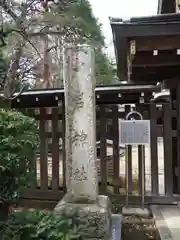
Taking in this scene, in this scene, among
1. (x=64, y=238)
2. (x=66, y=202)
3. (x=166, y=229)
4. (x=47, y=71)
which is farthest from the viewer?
(x=47, y=71)

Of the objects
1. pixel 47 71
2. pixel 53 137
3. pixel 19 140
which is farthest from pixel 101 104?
pixel 47 71

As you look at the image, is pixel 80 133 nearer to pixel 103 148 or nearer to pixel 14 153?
pixel 14 153

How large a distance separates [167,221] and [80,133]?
219 cm

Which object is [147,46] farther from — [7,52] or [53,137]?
[7,52]

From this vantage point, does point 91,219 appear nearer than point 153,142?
Yes

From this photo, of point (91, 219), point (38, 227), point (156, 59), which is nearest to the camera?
point (38, 227)

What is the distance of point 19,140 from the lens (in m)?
3.59

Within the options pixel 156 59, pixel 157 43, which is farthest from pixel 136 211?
pixel 157 43

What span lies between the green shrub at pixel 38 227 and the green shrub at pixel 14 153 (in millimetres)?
291

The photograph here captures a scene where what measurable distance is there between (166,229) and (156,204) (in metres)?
1.61

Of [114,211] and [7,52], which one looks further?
[7,52]

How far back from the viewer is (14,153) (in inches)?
139

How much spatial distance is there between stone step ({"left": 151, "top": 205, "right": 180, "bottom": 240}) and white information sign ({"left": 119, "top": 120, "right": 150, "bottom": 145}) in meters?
1.28

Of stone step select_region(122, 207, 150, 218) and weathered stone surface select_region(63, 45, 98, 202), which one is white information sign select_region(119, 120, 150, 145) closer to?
stone step select_region(122, 207, 150, 218)
